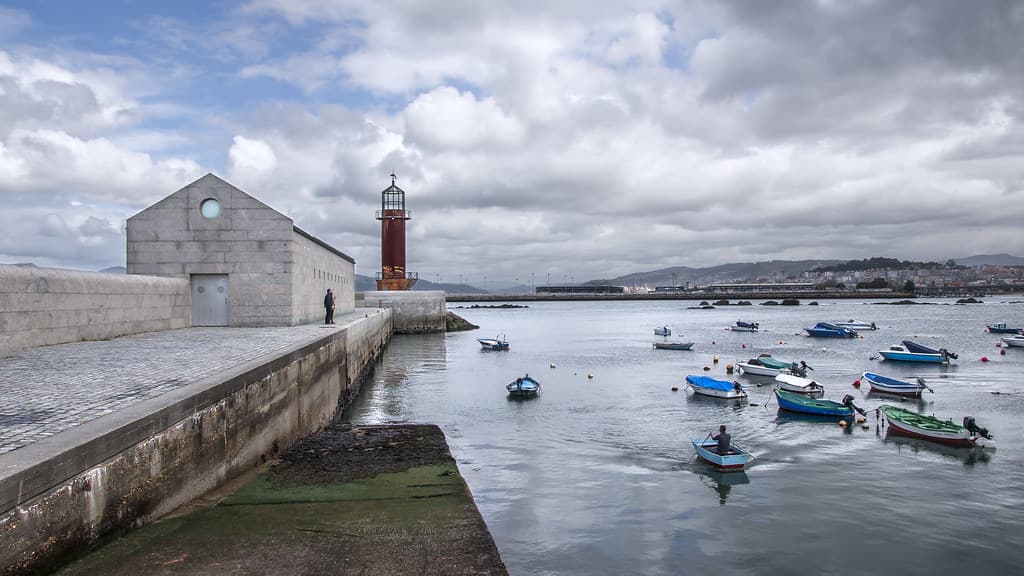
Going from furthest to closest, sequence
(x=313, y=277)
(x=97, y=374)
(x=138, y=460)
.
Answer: (x=313, y=277) → (x=97, y=374) → (x=138, y=460)

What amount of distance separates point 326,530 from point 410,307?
196 ft

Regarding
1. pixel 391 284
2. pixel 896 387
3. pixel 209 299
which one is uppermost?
pixel 391 284

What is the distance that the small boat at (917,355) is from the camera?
41.3 metres

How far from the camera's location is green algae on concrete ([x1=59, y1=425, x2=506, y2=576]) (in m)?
7.96

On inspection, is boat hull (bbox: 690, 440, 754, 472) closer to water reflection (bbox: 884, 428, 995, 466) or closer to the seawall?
water reflection (bbox: 884, 428, 995, 466)

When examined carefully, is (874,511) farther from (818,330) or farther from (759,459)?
(818,330)

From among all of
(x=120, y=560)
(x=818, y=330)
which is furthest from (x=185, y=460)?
(x=818, y=330)

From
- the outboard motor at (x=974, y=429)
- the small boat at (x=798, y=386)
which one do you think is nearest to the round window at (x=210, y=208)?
the small boat at (x=798, y=386)

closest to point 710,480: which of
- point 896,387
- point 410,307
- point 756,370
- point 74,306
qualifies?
point 74,306

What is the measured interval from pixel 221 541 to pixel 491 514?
6.02 m

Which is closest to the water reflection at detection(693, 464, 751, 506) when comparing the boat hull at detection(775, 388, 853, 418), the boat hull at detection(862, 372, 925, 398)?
the boat hull at detection(775, 388, 853, 418)

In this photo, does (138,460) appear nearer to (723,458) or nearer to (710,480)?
(710,480)

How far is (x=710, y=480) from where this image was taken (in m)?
16.4

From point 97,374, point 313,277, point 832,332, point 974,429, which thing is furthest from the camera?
point 832,332
